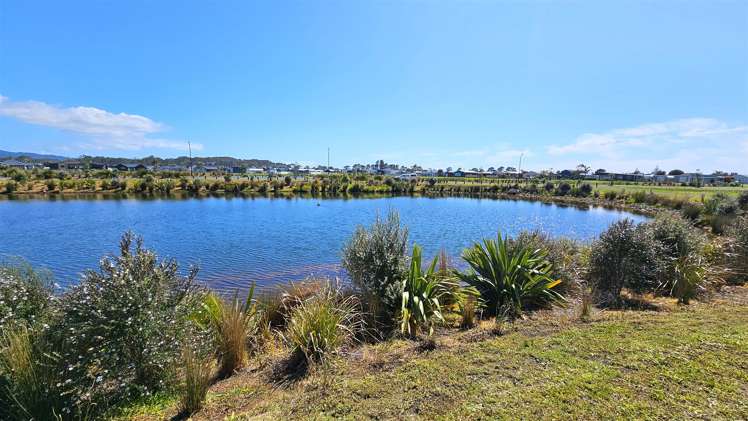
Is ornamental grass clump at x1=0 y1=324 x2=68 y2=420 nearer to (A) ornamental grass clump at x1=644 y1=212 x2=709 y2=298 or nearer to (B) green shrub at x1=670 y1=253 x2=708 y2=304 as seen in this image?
(A) ornamental grass clump at x1=644 y1=212 x2=709 y2=298

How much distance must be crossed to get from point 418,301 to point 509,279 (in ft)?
7.47

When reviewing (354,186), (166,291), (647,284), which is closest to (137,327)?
(166,291)

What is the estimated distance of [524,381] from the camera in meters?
3.87

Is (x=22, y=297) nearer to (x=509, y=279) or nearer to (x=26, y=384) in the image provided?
(x=26, y=384)

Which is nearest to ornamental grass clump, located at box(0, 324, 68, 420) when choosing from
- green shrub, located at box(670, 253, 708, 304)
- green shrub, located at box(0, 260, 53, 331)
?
green shrub, located at box(0, 260, 53, 331)

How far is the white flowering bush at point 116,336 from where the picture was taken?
353 centimetres

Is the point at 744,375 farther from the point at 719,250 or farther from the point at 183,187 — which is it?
the point at 183,187

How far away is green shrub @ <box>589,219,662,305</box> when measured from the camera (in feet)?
Answer: 24.9

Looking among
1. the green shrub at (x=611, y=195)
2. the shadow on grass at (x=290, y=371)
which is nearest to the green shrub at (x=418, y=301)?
the shadow on grass at (x=290, y=371)

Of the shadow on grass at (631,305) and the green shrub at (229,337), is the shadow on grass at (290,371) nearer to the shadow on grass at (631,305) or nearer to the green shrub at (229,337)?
the green shrub at (229,337)

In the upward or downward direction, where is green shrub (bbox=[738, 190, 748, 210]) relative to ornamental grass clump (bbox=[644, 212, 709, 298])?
upward

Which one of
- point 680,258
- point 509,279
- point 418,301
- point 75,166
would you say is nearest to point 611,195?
point 680,258

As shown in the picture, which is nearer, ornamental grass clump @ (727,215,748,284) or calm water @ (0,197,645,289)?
→ ornamental grass clump @ (727,215,748,284)

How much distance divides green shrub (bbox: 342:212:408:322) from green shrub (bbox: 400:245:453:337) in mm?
217
